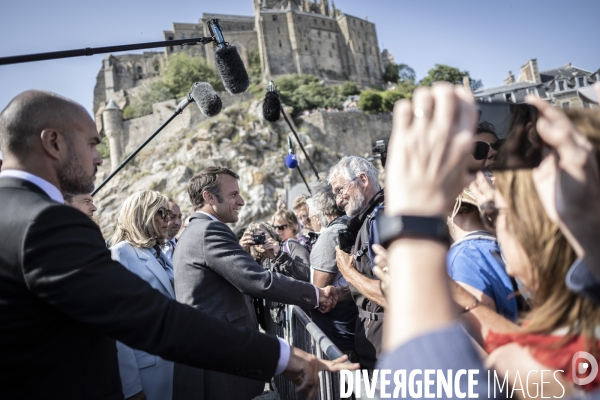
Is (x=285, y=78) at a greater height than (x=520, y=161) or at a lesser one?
greater

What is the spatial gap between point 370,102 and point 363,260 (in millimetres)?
48874

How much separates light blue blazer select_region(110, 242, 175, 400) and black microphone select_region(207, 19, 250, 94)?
1889 mm

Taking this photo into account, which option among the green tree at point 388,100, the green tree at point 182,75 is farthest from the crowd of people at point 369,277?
the green tree at point 182,75

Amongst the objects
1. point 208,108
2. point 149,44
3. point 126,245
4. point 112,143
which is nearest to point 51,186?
point 126,245

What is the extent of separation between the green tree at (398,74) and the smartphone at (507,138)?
76930 millimetres

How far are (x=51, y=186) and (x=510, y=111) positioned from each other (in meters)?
1.80

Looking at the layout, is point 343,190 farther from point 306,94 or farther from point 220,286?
point 306,94

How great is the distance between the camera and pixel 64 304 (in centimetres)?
153

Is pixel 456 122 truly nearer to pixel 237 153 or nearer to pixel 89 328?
pixel 89 328

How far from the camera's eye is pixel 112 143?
50.0 metres

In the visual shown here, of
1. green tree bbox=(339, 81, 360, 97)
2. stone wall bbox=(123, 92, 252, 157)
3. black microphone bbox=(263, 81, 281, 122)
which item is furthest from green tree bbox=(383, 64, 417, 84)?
black microphone bbox=(263, 81, 281, 122)

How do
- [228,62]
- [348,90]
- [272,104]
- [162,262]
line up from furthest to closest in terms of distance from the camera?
[348,90] → [272,104] → [228,62] → [162,262]

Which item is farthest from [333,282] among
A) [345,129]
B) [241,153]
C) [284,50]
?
[284,50]

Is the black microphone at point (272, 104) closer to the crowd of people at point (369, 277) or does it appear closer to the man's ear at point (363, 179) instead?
the man's ear at point (363, 179)
